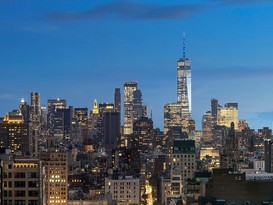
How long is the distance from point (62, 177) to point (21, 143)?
50009mm

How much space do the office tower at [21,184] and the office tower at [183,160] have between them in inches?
2743

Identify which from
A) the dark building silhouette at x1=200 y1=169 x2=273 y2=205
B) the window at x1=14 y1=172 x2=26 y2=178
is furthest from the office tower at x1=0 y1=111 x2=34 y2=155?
the window at x1=14 y1=172 x2=26 y2=178

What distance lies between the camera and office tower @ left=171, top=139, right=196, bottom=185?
11238 cm

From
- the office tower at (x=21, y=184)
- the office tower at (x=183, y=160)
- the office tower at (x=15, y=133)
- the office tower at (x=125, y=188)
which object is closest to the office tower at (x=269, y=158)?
the office tower at (x=183, y=160)

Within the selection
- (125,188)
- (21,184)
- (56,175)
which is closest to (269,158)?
(125,188)

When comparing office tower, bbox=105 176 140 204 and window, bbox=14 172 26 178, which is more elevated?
window, bbox=14 172 26 178

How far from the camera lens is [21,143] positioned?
146250 millimetres

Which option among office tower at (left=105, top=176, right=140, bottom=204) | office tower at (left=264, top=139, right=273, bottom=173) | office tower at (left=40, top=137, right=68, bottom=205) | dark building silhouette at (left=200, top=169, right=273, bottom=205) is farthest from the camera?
office tower at (left=105, top=176, right=140, bottom=204)

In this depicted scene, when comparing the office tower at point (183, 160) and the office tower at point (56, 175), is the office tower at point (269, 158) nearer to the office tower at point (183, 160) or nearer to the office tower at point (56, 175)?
the office tower at point (183, 160)

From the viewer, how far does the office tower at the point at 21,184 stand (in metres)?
39.9

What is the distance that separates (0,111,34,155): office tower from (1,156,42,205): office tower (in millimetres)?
96234

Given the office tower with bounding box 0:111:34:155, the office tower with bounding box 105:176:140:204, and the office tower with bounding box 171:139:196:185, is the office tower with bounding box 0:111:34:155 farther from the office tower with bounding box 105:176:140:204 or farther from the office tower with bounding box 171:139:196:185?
the office tower with bounding box 105:176:140:204

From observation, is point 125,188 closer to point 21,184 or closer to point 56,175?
point 56,175

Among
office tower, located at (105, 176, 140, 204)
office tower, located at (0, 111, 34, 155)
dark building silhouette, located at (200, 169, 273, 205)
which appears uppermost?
office tower, located at (0, 111, 34, 155)
